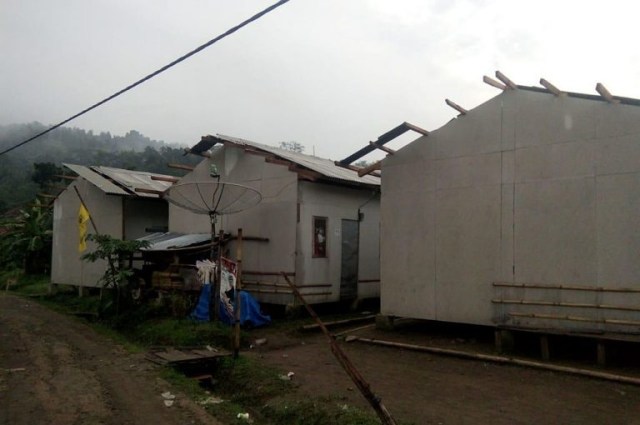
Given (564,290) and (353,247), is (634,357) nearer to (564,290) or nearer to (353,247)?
(564,290)

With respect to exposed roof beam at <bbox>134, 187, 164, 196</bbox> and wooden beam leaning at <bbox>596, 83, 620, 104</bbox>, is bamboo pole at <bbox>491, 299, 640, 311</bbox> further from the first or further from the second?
exposed roof beam at <bbox>134, 187, 164, 196</bbox>

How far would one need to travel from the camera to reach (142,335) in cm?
1152

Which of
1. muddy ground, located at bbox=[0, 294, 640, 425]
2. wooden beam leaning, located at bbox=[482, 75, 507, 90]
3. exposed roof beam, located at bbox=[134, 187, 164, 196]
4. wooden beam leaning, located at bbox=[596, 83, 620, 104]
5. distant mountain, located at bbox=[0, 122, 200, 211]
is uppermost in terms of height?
distant mountain, located at bbox=[0, 122, 200, 211]

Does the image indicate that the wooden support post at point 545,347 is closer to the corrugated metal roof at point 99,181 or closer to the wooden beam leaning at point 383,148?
the wooden beam leaning at point 383,148

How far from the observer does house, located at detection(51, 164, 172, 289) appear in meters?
17.2

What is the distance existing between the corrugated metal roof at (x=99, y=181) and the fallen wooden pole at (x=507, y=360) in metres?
10.4

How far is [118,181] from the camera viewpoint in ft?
58.9

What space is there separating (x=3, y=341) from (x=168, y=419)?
24.5ft

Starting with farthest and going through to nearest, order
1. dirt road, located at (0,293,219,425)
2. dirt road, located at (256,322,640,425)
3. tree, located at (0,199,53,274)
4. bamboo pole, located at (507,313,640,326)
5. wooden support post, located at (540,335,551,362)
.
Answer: tree, located at (0,199,53,274)
wooden support post, located at (540,335,551,362)
bamboo pole, located at (507,313,640,326)
dirt road, located at (0,293,219,425)
dirt road, located at (256,322,640,425)

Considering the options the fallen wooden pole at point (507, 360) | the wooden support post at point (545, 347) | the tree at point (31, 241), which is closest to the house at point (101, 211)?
the tree at point (31, 241)

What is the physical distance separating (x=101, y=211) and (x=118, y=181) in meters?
1.29

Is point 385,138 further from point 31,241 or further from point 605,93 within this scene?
point 31,241

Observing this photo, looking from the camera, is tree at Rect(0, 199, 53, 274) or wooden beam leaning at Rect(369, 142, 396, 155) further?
tree at Rect(0, 199, 53, 274)

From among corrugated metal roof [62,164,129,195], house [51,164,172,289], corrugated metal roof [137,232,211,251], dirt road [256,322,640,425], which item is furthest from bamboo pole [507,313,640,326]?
corrugated metal roof [62,164,129,195]
